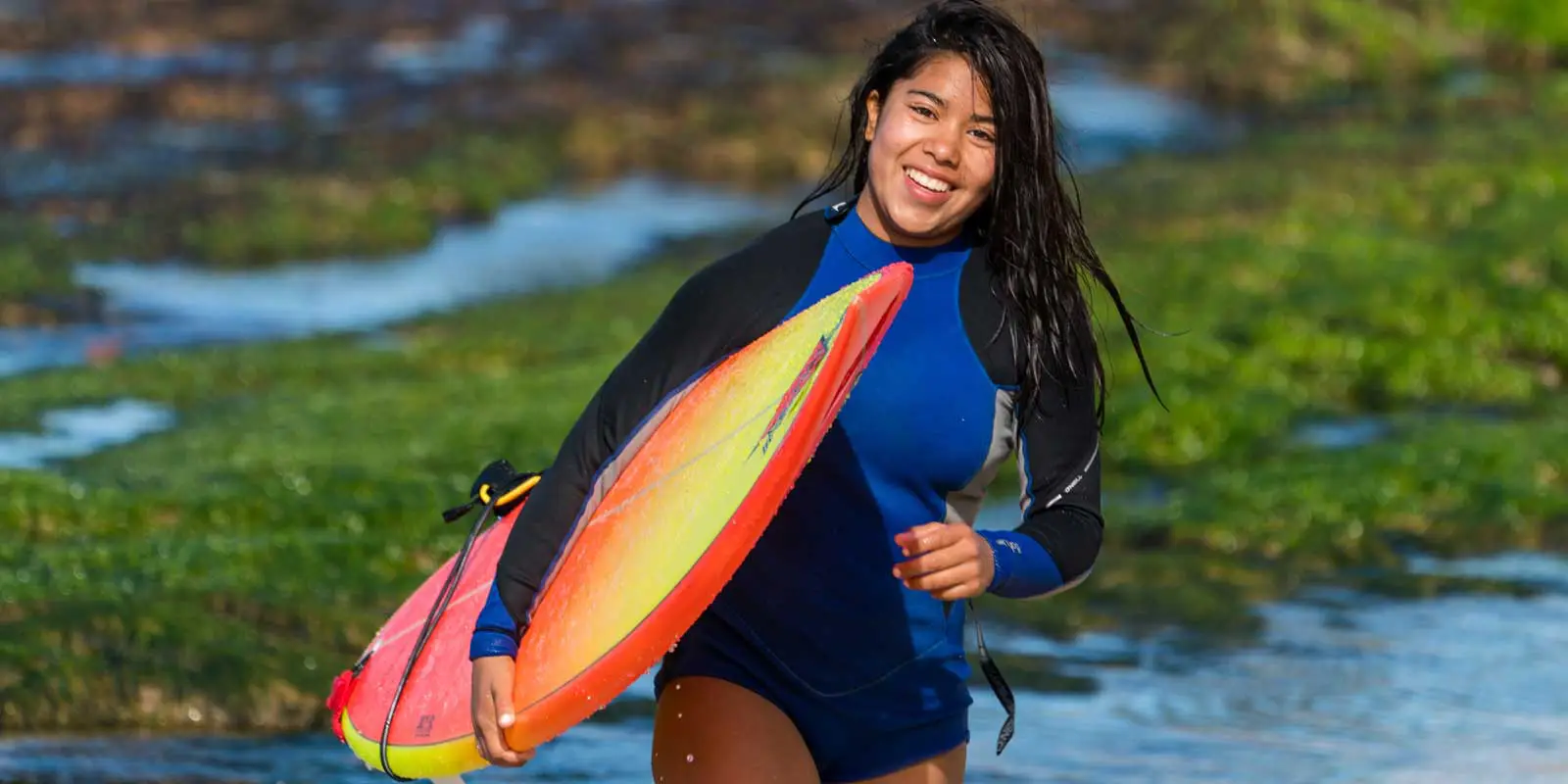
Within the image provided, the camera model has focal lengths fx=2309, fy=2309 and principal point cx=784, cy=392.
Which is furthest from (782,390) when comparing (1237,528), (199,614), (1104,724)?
(1237,528)

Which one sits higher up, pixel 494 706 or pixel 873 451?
pixel 873 451

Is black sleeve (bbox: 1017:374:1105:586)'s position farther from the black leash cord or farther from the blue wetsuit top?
the black leash cord

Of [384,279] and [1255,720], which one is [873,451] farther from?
[384,279]

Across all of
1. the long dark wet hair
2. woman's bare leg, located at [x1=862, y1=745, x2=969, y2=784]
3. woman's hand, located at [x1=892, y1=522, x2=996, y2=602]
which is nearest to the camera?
woman's hand, located at [x1=892, y1=522, x2=996, y2=602]

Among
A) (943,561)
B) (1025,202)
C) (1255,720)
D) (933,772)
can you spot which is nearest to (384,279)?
(1255,720)

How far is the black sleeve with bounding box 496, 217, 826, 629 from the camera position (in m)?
4.29

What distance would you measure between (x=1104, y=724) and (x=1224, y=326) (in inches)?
387

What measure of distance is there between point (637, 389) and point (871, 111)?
840 millimetres

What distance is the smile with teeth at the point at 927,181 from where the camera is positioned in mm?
4484

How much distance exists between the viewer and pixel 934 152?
14.6ft

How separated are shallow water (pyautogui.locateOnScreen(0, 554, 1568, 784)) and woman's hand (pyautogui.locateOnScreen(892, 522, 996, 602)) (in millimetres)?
4739

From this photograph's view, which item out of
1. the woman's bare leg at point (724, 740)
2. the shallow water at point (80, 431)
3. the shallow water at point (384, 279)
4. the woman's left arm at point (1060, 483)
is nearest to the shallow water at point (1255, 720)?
the woman's bare leg at point (724, 740)

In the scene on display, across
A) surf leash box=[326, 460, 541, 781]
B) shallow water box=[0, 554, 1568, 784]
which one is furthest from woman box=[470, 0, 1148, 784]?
shallow water box=[0, 554, 1568, 784]

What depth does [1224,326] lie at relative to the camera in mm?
19031
